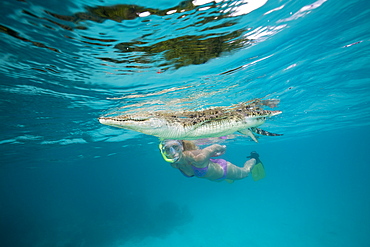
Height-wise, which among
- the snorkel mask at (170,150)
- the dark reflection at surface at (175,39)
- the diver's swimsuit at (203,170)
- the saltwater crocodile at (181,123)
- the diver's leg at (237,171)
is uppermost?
the dark reflection at surface at (175,39)

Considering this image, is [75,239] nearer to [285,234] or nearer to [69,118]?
[69,118]

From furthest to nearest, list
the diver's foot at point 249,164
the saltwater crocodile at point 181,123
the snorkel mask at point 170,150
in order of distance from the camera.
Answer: the diver's foot at point 249,164 → the snorkel mask at point 170,150 → the saltwater crocodile at point 181,123

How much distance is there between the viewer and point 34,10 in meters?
4.10

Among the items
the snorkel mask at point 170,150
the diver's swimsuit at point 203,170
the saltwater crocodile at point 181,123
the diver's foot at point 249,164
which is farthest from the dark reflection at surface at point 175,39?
the diver's foot at point 249,164

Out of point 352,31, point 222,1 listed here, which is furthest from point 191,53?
point 352,31

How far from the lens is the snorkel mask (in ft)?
21.5

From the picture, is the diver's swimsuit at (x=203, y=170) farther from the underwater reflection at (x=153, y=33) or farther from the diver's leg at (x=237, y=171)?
the underwater reflection at (x=153, y=33)

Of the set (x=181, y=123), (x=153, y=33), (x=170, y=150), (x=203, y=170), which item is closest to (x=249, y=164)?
(x=203, y=170)

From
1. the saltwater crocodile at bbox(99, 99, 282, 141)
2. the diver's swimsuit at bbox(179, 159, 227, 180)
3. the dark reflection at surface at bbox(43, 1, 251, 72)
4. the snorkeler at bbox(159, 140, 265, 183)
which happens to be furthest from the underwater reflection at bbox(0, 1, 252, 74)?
the diver's swimsuit at bbox(179, 159, 227, 180)

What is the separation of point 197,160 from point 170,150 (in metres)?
1.31

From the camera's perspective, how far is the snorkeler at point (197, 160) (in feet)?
21.8

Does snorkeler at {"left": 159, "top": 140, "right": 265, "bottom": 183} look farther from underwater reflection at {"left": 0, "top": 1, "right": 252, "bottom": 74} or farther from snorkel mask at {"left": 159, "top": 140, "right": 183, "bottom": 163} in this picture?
underwater reflection at {"left": 0, "top": 1, "right": 252, "bottom": 74}

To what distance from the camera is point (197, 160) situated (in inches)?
286

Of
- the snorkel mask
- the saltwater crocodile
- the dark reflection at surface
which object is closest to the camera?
the saltwater crocodile
